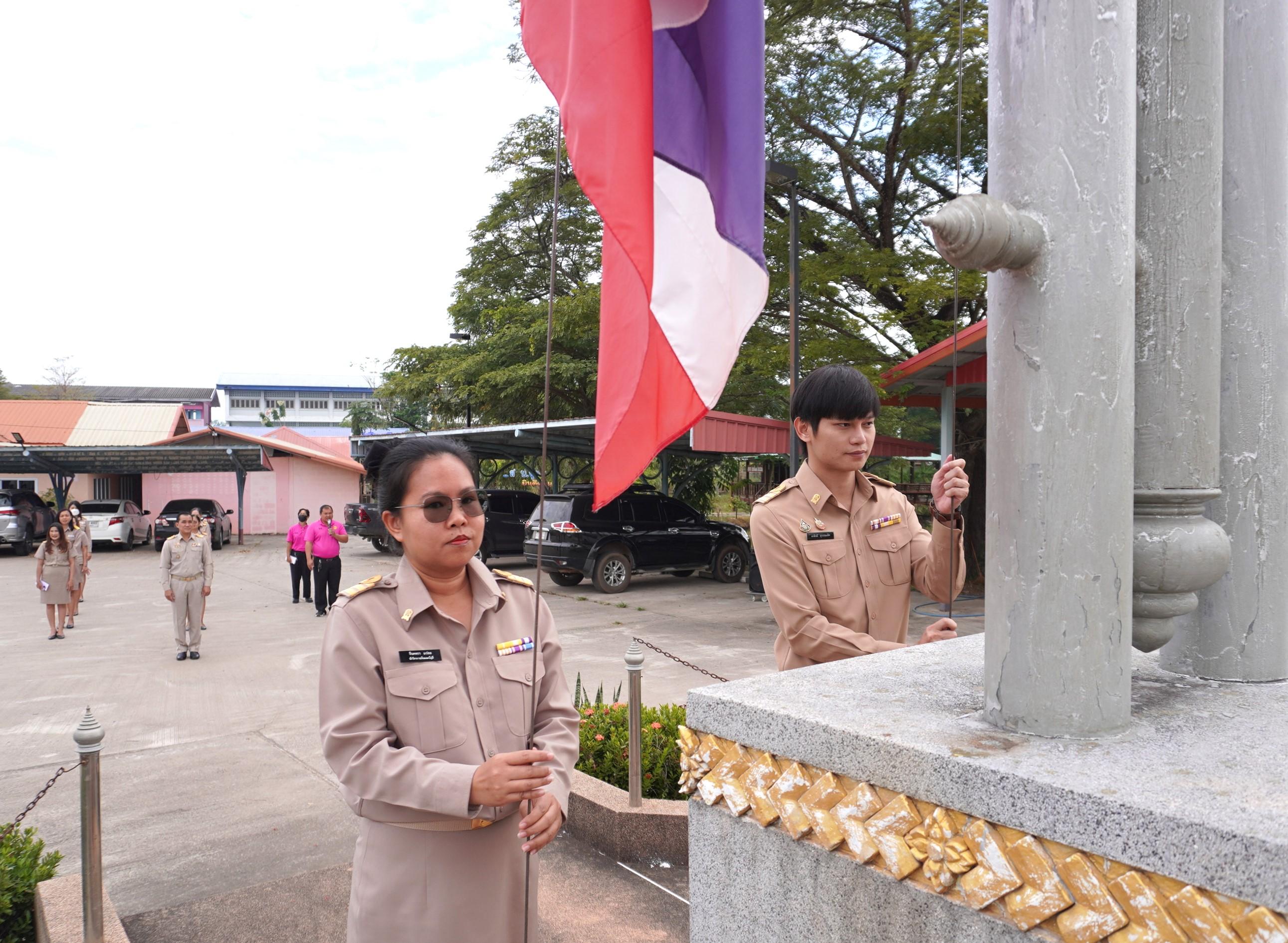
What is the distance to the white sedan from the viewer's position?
26781 mm

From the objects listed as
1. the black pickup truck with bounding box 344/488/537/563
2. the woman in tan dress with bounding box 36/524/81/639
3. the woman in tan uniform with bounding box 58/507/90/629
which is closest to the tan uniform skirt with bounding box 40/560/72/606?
the woman in tan dress with bounding box 36/524/81/639

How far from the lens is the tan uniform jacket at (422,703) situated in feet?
6.58

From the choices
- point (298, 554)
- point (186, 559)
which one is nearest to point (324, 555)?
point (298, 554)

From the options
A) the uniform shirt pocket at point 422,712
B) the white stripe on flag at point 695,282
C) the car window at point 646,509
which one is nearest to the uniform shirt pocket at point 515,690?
the uniform shirt pocket at point 422,712

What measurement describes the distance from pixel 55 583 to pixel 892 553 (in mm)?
12128

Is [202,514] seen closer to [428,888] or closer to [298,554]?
[298,554]

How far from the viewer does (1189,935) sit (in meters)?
1.27

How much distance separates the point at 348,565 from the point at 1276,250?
71.9ft

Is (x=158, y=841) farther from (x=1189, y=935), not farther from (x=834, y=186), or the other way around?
(x=834, y=186)

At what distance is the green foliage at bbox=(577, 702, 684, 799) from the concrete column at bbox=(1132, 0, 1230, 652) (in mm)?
3167

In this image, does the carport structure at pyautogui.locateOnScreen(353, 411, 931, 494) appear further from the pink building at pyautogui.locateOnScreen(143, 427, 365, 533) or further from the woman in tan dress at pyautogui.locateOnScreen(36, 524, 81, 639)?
the pink building at pyautogui.locateOnScreen(143, 427, 365, 533)

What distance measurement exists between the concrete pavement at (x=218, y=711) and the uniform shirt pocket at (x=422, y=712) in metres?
2.29

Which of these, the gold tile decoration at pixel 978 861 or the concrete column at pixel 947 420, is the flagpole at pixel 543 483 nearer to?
the gold tile decoration at pixel 978 861

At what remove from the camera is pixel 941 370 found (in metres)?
12.8
